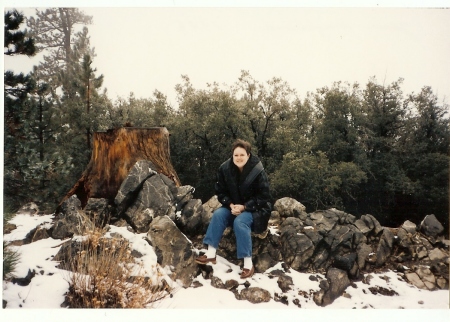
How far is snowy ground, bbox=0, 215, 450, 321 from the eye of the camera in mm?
2924

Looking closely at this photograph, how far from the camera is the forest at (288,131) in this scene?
589 cm

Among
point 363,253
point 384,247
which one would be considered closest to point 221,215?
point 363,253

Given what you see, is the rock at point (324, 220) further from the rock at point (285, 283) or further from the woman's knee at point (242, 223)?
the woman's knee at point (242, 223)

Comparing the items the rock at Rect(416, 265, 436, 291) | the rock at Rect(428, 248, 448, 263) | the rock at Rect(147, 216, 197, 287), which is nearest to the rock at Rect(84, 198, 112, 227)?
the rock at Rect(147, 216, 197, 287)

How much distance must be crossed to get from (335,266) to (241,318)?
5.05 ft

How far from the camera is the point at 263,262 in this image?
367cm

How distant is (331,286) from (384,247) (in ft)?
4.36

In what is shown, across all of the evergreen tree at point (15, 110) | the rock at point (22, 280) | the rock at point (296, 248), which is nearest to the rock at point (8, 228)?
the evergreen tree at point (15, 110)

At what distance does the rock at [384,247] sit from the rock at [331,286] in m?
0.80

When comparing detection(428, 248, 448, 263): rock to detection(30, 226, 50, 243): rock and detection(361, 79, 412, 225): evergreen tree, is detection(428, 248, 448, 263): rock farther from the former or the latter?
detection(30, 226, 50, 243): rock

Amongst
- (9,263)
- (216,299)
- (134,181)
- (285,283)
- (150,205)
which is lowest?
(216,299)

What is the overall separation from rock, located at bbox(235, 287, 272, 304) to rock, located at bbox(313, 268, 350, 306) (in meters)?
0.65

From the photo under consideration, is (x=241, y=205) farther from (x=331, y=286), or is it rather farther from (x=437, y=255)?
(x=437, y=255)

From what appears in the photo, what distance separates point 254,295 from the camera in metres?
3.24
